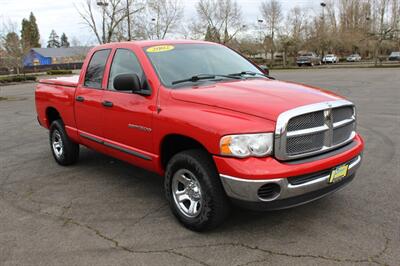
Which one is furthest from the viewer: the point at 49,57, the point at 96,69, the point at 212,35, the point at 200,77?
the point at 49,57

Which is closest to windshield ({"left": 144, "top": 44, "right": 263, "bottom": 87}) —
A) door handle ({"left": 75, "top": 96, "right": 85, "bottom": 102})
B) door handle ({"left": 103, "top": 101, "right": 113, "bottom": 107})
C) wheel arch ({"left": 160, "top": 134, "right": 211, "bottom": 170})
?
wheel arch ({"left": 160, "top": 134, "right": 211, "bottom": 170})

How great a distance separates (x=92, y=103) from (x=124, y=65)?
2.40ft

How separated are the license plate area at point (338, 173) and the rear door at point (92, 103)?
287 cm

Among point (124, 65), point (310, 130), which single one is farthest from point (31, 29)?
point (310, 130)

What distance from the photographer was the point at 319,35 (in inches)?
2167

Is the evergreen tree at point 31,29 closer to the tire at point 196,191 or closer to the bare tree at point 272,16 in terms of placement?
the bare tree at point 272,16

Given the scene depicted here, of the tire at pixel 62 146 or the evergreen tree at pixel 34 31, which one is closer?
the tire at pixel 62 146

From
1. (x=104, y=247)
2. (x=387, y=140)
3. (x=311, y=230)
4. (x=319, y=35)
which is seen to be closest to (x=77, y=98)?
(x=104, y=247)

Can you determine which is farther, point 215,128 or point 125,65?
point 125,65

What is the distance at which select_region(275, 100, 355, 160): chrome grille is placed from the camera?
3361 millimetres

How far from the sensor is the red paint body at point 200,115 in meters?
3.38

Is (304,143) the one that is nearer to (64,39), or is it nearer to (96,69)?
(96,69)

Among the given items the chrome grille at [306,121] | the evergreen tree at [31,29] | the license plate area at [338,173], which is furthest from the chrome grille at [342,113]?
the evergreen tree at [31,29]

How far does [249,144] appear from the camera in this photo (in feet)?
11.0
